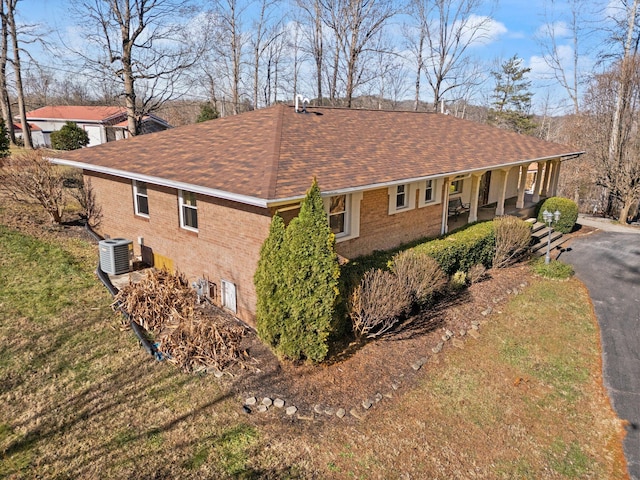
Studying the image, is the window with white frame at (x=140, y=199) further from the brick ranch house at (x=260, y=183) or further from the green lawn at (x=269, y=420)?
the green lawn at (x=269, y=420)

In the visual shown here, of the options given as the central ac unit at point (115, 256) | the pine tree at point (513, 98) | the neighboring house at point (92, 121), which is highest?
Answer: the pine tree at point (513, 98)

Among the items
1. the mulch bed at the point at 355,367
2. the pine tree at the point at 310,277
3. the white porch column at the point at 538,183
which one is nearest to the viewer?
the mulch bed at the point at 355,367

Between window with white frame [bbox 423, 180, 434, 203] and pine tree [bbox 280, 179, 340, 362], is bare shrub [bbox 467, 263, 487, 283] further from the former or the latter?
pine tree [bbox 280, 179, 340, 362]

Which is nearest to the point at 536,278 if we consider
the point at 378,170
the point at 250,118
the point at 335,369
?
the point at 378,170

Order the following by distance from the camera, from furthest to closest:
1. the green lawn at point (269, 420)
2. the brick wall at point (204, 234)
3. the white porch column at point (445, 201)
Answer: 1. the white porch column at point (445, 201)
2. the brick wall at point (204, 234)
3. the green lawn at point (269, 420)

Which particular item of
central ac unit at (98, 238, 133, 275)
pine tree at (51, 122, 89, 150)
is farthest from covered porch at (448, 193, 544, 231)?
pine tree at (51, 122, 89, 150)

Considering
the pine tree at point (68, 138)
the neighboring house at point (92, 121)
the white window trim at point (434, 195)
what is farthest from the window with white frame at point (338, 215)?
the neighboring house at point (92, 121)
